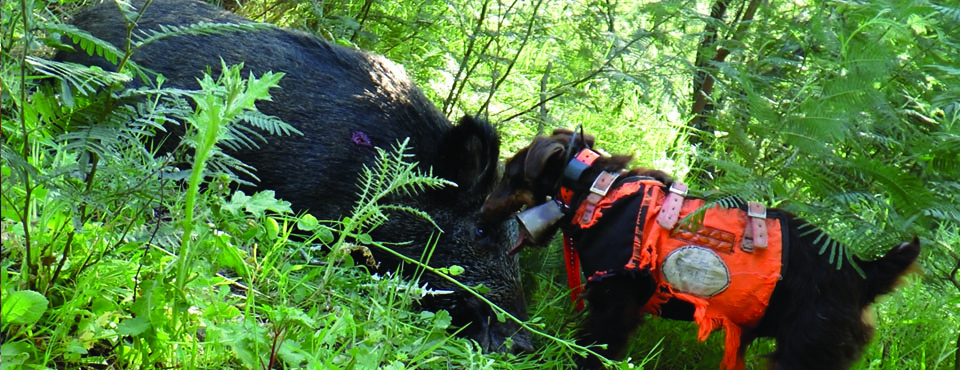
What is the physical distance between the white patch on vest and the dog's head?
669mm

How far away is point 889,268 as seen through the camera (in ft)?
11.1

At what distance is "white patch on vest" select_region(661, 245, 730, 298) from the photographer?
345 cm

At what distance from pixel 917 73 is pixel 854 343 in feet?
3.98

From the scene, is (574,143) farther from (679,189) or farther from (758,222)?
(758,222)

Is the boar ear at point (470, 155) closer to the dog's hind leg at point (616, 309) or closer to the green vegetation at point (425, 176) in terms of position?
the green vegetation at point (425, 176)

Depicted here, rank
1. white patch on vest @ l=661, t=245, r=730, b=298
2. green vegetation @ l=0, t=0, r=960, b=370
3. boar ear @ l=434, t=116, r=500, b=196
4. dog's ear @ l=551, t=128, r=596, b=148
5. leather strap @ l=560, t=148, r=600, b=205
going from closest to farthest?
1. green vegetation @ l=0, t=0, r=960, b=370
2. white patch on vest @ l=661, t=245, r=730, b=298
3. leather strap @ l=560, t=148, r=600, b=205
4. dog's ear @ l=551, t=128, r=596, b=148
5. boar ear @ l=434, t=116, r=500, b=196

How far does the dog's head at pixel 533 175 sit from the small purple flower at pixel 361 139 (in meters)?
0.73

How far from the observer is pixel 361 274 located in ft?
10.7

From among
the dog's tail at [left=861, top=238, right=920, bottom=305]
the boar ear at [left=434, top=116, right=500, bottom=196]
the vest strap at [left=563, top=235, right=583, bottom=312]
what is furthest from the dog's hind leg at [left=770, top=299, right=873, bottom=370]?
the boar ear at [left=434, top=116, right=500, bottom=196]

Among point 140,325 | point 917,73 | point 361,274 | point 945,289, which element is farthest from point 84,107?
point 945,289

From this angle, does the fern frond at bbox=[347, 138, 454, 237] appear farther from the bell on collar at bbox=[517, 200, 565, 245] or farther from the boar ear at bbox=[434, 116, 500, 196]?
the bell on collar at bbox=[517, 200, 565, 245]

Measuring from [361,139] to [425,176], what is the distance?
184 cm

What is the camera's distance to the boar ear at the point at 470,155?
454 centimetres

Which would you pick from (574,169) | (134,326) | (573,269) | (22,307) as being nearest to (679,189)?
(574,169)
